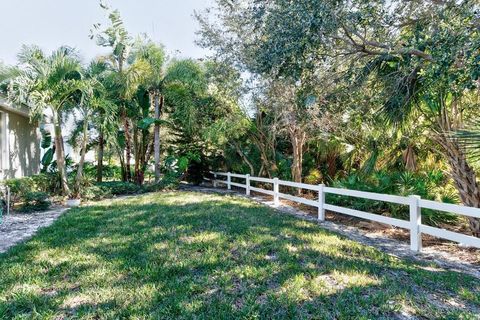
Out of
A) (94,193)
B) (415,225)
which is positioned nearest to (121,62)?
(94,193)

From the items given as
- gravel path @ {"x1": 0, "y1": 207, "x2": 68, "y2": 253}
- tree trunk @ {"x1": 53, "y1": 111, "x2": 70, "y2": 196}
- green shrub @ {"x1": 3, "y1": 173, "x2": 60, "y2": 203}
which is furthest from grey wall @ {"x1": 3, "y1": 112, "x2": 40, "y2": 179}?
gravel path @ {"x1": 0, "y1": 207, "x2": 68, "y2": 253}

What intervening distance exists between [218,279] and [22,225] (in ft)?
Result: 20.1

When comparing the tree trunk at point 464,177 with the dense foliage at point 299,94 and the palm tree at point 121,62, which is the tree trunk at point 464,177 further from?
the palm tree at point 121,62

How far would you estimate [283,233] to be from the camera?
600cm

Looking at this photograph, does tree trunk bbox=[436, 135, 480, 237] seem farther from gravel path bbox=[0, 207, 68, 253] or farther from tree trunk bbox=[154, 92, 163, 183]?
tree trunk bbox=[154, 92, 163, 183]

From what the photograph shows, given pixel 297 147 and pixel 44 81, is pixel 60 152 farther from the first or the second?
pixel 297 147

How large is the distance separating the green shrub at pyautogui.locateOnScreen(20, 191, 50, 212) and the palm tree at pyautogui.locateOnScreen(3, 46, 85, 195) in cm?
208

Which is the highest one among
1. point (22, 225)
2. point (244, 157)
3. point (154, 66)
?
point (154, 66)

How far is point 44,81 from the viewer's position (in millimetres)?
9312

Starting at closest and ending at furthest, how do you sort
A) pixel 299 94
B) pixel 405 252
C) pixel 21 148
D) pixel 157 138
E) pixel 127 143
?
pixel 405 252 → pixel 299 94 → pixel 21 148 → pixel 157 138 → pixel 127 143

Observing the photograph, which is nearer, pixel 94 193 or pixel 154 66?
pixel 94 193

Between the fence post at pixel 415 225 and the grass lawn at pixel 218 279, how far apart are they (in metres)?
0.91

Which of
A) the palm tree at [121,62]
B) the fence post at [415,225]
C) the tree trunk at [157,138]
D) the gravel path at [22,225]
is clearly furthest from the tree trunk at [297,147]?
the gravel path at [22,225]

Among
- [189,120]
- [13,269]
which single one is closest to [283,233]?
[13,269]
